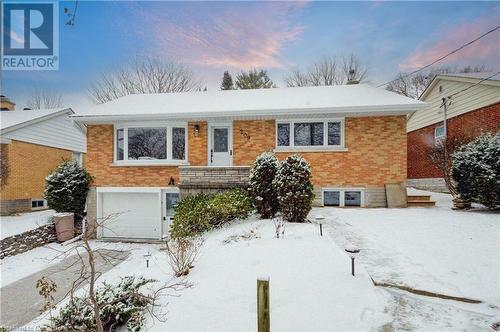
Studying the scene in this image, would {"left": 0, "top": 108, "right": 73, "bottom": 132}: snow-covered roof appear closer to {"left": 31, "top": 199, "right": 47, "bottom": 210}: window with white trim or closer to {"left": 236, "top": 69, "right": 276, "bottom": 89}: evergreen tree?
{"left": 31, "top": 199, "right": 47, "bottom": 210}: window with white trim

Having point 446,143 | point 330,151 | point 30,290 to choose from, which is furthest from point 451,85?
point 30,290

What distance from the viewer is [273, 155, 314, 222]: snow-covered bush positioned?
7.02 m

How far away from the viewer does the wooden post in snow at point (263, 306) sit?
2.72 m

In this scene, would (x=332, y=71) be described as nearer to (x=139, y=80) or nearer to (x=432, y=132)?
(x=432, y=132)

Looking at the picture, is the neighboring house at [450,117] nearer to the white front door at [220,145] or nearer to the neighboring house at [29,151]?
the white front door at [220,145]

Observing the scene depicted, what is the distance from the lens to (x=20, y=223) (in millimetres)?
11508

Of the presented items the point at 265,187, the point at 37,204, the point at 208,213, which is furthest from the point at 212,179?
the point at 37,204

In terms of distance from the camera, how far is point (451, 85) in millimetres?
14031

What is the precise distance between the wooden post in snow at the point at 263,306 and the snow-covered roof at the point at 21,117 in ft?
55.8

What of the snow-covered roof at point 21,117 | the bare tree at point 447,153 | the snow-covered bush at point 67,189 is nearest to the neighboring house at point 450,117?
the bare tree at point 447,153

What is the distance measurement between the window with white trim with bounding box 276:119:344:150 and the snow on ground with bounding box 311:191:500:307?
298 cm

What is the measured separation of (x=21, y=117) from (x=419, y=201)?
71.5 feet

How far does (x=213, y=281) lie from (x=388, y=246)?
374cm

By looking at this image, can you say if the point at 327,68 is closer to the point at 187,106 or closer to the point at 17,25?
the point at 187,106
